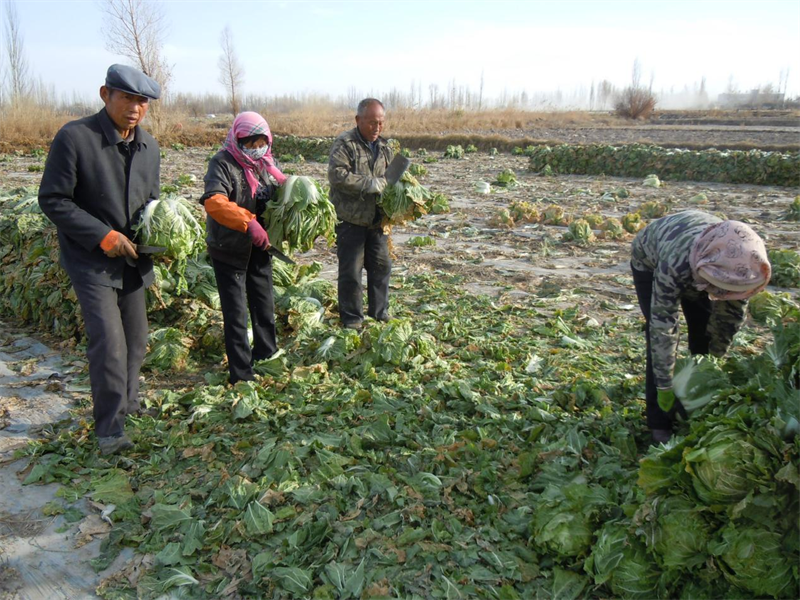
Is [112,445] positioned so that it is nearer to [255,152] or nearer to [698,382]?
[255,152]

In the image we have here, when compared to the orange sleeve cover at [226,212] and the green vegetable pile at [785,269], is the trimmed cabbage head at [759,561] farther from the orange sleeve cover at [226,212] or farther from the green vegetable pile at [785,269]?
the green vegetable pile at [785,269]

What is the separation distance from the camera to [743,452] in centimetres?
253

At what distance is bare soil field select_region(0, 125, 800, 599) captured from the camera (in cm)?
330

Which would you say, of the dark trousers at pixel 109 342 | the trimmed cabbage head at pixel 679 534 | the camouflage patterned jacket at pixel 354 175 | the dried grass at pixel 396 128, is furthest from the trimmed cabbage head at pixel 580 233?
the dried grass at pixel 396 128

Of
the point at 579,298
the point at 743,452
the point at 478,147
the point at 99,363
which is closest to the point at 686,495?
the point at 743,452

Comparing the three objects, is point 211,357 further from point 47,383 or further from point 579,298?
point 579,298

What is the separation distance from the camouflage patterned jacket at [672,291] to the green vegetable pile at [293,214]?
273 centimetres

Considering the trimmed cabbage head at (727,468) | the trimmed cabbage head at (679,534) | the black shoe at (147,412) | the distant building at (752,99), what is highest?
the distant building at (752,99)

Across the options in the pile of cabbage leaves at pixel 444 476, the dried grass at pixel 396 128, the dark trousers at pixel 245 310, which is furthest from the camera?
the dried grass at pixel 396 128

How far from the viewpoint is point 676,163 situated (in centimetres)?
1919

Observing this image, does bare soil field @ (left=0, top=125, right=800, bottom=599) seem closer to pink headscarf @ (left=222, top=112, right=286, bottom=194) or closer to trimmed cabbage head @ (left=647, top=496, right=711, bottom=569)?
pink headscarf @ (left=222, top=112, right=286, bottom=194)

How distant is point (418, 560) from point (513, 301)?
4.57 metres

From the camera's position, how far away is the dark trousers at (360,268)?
590cm

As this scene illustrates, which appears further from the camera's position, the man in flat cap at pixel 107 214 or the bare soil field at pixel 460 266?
the man in flat cap at pixel 107 214
